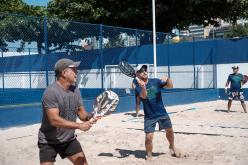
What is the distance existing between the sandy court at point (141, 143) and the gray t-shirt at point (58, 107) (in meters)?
2.92

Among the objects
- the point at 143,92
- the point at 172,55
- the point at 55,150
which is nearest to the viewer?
the point at 55,150

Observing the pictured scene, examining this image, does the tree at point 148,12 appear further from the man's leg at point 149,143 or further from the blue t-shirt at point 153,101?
the man's leg at point 149,143

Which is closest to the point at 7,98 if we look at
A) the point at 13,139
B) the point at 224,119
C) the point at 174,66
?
the point at 13,139

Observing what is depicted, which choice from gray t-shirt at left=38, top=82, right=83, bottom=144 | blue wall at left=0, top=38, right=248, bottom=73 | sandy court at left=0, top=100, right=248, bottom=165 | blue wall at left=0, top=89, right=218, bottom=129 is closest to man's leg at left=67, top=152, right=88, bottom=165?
gray t-shirt at left=38, top=82, right=83, bottom=144

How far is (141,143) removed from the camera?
30.6 feet

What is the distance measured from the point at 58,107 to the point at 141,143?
4.96 metres

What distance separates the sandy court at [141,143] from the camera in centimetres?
770

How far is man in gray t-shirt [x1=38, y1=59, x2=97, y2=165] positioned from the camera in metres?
4.58

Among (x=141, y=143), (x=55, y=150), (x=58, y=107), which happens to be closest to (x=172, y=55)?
(x=141, y=143)

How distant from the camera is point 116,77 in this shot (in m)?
18.5

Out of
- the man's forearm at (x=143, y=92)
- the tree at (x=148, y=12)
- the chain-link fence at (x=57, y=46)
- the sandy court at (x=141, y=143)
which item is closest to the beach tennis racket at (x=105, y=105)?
the man's forearm at (x=143, y=92)

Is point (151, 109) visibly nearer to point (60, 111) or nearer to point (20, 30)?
point (60, 111)

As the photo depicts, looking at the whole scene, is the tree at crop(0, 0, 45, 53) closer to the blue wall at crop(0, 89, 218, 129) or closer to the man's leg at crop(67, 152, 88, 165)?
the blue wall at crop(0, 89, 218, 129)

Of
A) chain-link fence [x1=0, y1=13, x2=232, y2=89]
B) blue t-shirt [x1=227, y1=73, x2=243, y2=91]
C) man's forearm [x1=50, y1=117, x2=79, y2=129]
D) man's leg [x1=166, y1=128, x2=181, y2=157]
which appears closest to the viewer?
man's forearm [x1=50, y1=117, x2=79, y2=129]
